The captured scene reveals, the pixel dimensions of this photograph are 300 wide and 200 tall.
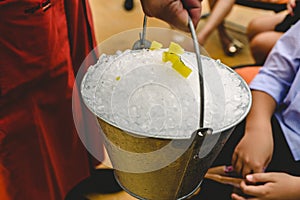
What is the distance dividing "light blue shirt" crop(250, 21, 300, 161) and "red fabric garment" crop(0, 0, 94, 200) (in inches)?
17.3

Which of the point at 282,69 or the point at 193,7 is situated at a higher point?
the point at 193,7

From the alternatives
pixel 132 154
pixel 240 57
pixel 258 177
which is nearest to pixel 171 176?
pixel 132 154

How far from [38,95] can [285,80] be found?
0.57 meters

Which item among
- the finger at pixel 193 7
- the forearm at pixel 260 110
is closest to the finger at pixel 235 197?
the forearm at pixel 260 110

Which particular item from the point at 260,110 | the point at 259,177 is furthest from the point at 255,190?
the point at 260,110

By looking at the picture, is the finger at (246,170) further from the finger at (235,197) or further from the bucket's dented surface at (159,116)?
the bucket's dented surface at (159,116)

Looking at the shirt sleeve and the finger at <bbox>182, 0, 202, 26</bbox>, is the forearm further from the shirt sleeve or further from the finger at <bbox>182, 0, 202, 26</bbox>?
the finger at <bbox>182, 0, 202, 26</bbox>

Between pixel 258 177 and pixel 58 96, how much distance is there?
466 millimetres

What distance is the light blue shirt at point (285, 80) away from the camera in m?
0.93

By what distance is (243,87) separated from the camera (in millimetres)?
657

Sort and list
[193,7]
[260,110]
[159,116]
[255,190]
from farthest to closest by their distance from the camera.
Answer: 1. [260,110]
2. [255,190]
3. [193,7]
4. [159,116]

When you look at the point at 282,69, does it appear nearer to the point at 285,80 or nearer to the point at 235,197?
the point at 285,80

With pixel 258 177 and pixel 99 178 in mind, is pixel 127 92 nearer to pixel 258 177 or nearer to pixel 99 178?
pixel 258 177

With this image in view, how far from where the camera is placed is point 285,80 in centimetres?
99
